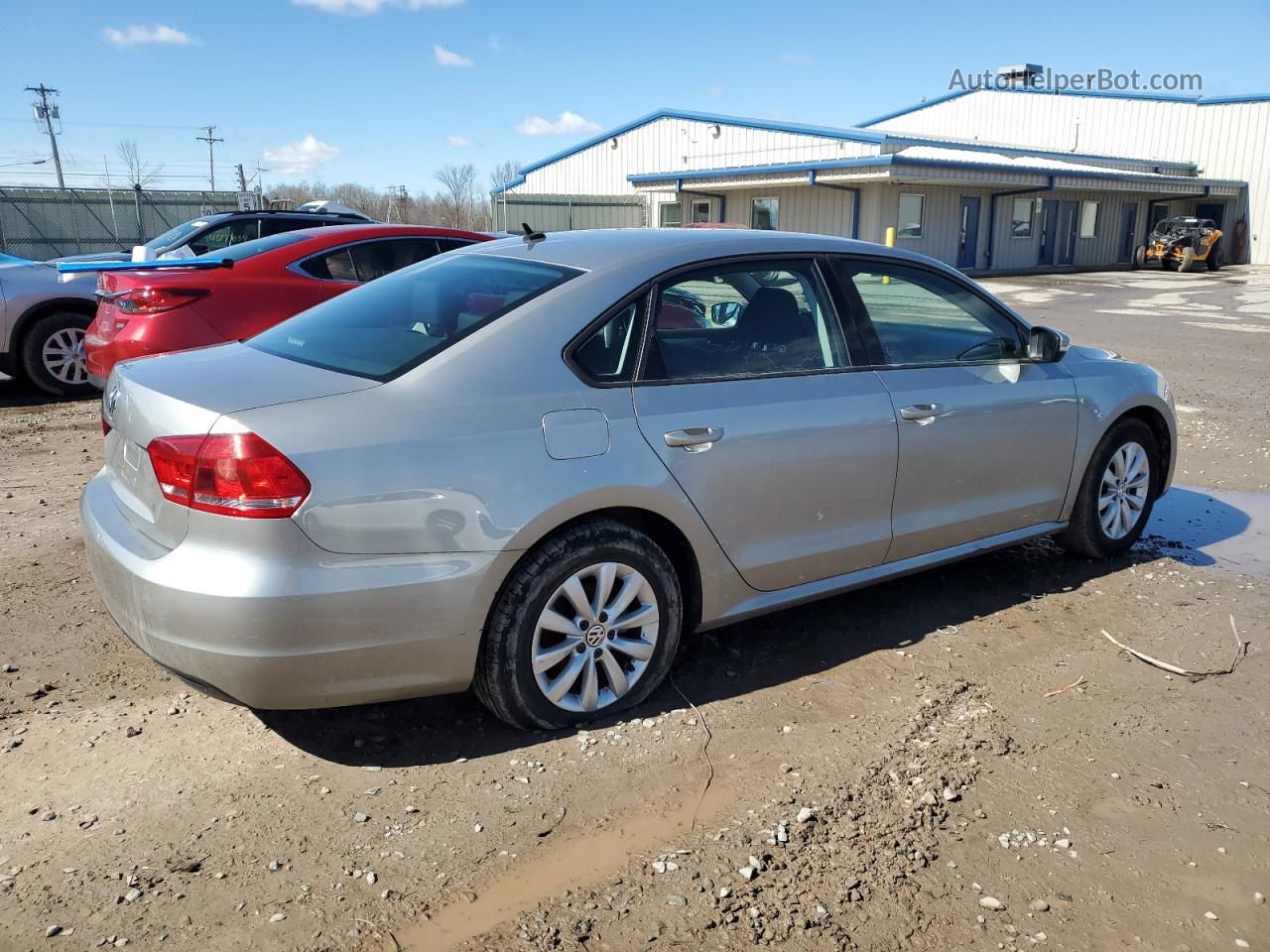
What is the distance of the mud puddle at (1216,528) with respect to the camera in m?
5.49

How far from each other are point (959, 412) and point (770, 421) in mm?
1041

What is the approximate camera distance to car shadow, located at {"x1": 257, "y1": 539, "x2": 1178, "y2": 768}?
11.3 ft

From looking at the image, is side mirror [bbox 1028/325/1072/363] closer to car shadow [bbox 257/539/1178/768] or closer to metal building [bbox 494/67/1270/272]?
car shadow [bbox 257/539/1178/768]

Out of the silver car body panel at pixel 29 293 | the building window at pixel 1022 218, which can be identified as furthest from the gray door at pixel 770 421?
the building window at pixel 1022 218

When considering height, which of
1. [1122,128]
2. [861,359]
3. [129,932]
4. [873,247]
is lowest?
[129,932]

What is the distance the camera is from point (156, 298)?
23.0 ft

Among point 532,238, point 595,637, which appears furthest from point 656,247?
point 595,637

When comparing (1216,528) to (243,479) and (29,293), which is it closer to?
(243,479)

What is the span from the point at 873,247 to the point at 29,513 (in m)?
4.77

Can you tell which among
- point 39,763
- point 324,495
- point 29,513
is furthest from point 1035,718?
point 29,513

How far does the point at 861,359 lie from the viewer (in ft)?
13.5

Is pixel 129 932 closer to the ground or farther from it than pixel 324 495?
closer to the ground

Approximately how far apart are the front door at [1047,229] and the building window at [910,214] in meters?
7.57

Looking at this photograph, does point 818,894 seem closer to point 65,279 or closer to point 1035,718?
point 1035,718
